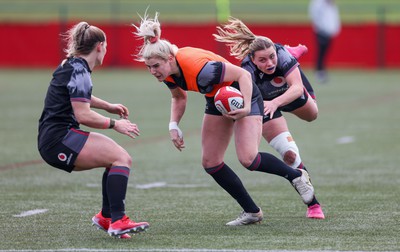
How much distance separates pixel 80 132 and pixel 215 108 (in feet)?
3.94

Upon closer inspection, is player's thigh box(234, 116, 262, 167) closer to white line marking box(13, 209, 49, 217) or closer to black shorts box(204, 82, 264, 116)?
black shorts box(204, 82, 264, 116)

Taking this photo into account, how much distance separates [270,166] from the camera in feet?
22.9

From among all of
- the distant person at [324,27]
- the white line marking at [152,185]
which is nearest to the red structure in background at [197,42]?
the distant person at [324,27]

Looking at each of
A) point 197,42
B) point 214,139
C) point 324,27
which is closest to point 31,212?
point 214,139

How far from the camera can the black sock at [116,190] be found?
6.21 meters

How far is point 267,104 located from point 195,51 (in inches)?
33.9

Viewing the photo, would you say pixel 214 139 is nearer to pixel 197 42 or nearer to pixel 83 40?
pixel 83 40

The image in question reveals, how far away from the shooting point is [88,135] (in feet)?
20.7

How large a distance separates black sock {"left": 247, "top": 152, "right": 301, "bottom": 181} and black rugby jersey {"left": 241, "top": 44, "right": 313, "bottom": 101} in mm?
807

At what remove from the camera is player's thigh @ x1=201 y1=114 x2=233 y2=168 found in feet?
23.1

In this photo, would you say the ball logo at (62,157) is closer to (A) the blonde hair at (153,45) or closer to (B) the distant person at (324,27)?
(A) the blonde hair at (153,45)

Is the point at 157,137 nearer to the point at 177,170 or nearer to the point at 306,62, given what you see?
the point at 177,170

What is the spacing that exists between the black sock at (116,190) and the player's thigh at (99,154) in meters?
0.07

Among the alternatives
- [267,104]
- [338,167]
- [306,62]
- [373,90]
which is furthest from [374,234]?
[306,62]
